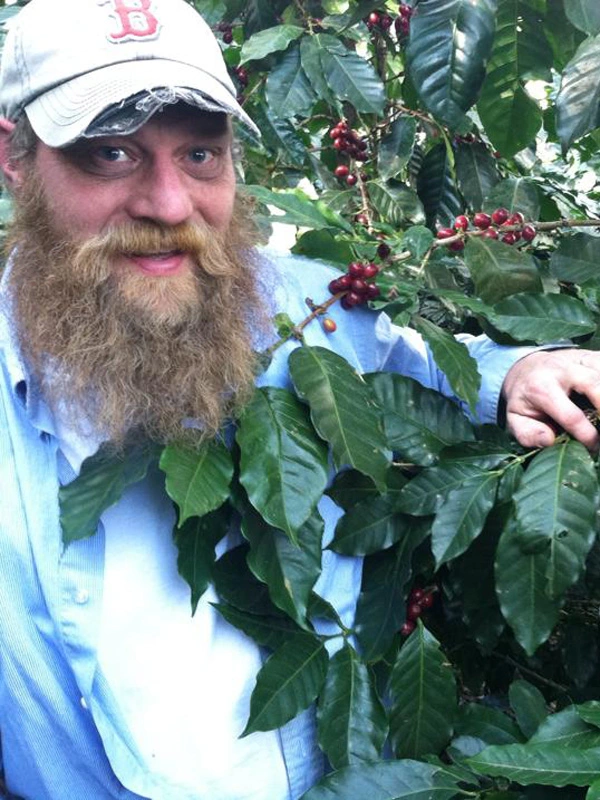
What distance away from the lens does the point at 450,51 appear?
1.45m

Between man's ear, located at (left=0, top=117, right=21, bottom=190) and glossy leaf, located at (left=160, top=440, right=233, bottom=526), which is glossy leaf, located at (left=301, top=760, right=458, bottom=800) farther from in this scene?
man's ear, located at (left=0, top=117, right=21, bottom=190)

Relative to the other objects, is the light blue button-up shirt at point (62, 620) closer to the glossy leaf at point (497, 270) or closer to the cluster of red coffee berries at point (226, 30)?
the glossy leaf at point (497, 270)

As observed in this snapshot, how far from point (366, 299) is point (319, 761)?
698 mm

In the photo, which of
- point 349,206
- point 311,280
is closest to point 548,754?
point 311,280

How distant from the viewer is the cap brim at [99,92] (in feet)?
4.11

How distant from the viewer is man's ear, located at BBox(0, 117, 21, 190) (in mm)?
1427

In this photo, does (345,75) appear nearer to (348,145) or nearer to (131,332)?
(348,145)

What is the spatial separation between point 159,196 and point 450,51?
0.53 m

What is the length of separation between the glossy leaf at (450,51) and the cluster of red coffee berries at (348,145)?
0.46m

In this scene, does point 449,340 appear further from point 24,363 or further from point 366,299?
point 24,363

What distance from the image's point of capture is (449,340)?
4.39ft

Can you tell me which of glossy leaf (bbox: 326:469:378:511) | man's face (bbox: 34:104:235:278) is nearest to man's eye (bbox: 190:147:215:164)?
man's face (bbox: 34:104:235:278)

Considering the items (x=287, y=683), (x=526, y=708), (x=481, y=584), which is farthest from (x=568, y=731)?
(x=287, y=683)

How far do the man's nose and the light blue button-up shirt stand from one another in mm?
293
